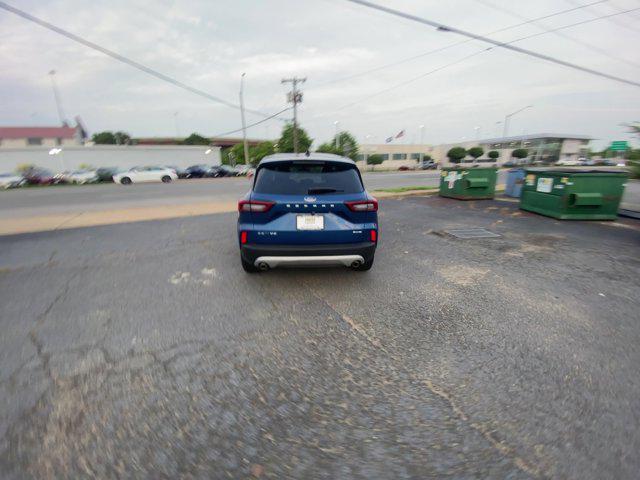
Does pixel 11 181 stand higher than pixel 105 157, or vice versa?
pixel 105 157

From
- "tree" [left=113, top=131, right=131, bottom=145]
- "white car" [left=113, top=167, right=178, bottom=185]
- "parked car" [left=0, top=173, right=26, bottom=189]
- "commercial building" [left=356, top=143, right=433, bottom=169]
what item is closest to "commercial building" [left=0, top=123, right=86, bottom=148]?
"tree" [left=113, top=131, right=131, bottom=145]

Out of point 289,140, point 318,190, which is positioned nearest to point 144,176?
point 318,190

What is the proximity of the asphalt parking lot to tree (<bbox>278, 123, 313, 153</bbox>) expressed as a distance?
172 ft

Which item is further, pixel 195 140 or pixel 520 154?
pixel 195 140

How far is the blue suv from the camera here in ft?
12.3

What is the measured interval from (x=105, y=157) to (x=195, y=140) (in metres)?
46.0

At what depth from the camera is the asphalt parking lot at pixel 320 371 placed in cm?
186

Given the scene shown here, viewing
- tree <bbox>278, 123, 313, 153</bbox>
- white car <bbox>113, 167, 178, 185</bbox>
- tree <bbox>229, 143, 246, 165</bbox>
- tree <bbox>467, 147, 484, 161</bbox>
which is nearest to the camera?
white car <bbox>113, 167, 178, 185</bbox>

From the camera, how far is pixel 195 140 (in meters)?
80.6

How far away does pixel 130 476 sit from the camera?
175 cm

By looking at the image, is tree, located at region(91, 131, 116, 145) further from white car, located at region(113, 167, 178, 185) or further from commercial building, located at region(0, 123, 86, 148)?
white car, located at region(113, 167, 178, 185)

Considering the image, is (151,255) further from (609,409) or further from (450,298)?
(609,409)

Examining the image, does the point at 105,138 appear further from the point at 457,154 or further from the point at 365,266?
the point at 365,266

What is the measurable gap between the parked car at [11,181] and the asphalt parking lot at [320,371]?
94.6ft
